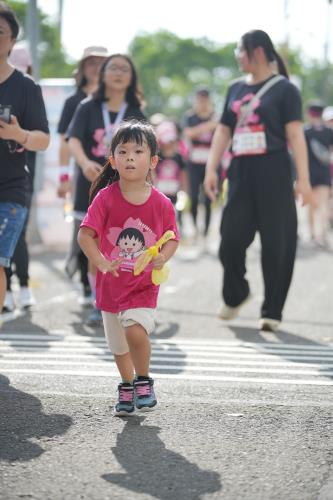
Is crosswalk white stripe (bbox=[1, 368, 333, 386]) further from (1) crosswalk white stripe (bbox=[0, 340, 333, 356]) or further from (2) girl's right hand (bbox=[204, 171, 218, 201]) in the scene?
(2) girl's right hand (bbox=[204, 171, 218, 201])

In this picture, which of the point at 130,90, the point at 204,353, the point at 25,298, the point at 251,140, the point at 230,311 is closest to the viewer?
the point at 204,353

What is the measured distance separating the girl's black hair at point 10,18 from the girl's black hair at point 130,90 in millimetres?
1898

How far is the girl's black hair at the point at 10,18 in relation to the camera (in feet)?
20.6

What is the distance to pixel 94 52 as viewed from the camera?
893 cm

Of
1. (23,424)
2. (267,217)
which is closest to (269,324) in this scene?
(267,217)

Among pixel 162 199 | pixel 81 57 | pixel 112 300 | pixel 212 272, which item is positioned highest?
pixel 81 57

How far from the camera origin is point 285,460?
436cm

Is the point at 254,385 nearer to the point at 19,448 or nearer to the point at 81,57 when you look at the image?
the point at 19,448

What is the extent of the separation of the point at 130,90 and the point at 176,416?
3.76 m

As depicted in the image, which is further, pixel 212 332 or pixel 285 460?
pixel 212 332

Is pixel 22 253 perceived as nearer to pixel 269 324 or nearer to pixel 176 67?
pixel 269 324

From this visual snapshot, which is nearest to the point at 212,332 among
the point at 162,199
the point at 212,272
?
the point at 162,199

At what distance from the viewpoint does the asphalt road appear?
403 centimetres

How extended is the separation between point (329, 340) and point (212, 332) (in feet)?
2.71
